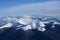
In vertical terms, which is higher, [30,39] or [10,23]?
[30,39]

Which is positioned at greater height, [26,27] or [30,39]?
[30,39]

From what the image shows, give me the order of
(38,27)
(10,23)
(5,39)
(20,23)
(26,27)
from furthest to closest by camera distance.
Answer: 1. (10,23)
2. (20,23)
3. (26,27)
4. (38,27)
5. (5,39)

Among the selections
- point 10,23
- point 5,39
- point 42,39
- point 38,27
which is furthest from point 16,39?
point 10,23

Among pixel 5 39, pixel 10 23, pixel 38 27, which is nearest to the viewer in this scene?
pixel 5 39

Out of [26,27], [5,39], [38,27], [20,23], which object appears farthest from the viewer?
[20,23]

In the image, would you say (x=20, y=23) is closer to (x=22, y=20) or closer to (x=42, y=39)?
(x=22, y=20)

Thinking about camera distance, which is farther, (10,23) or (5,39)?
(10,23)

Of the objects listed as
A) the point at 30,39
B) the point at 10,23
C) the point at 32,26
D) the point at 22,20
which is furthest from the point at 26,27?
the point at 30,39

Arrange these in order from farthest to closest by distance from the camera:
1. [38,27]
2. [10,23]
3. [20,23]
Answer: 1. [10,23]
2. [20,23]
3. [38,27]

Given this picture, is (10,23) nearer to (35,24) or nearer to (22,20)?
(22,20)
